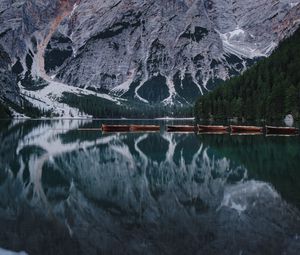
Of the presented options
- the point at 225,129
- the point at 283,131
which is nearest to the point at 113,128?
the point at 225,129

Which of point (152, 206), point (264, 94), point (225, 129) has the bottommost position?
point (152, 206)

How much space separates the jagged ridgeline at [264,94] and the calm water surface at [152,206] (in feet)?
326

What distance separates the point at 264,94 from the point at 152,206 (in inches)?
5449

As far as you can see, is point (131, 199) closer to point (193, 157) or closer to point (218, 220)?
point (218, 220)

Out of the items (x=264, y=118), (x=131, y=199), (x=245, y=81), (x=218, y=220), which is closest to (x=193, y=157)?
(x=131, y=199)

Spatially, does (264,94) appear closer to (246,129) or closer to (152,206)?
(246,129)

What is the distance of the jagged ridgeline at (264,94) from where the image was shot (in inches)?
5817

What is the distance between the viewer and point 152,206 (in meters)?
28.8

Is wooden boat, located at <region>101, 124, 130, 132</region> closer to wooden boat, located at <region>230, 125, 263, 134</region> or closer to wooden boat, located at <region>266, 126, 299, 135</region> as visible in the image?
wooden boat, located at <region>230, 125, 263, 134</region>

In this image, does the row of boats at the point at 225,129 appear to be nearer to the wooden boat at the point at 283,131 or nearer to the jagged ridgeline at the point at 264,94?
the wooden boat at the point at 283,131

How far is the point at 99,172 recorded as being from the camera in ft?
147

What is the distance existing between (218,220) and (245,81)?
16769 cm

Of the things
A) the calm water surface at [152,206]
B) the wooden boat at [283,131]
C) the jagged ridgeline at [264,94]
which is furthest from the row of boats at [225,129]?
the calm water surface at [152,206]

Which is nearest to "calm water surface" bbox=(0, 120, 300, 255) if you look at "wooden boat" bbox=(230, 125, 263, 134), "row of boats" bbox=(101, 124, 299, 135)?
"row of boats" bbox=(101, 124, 299, 135)
